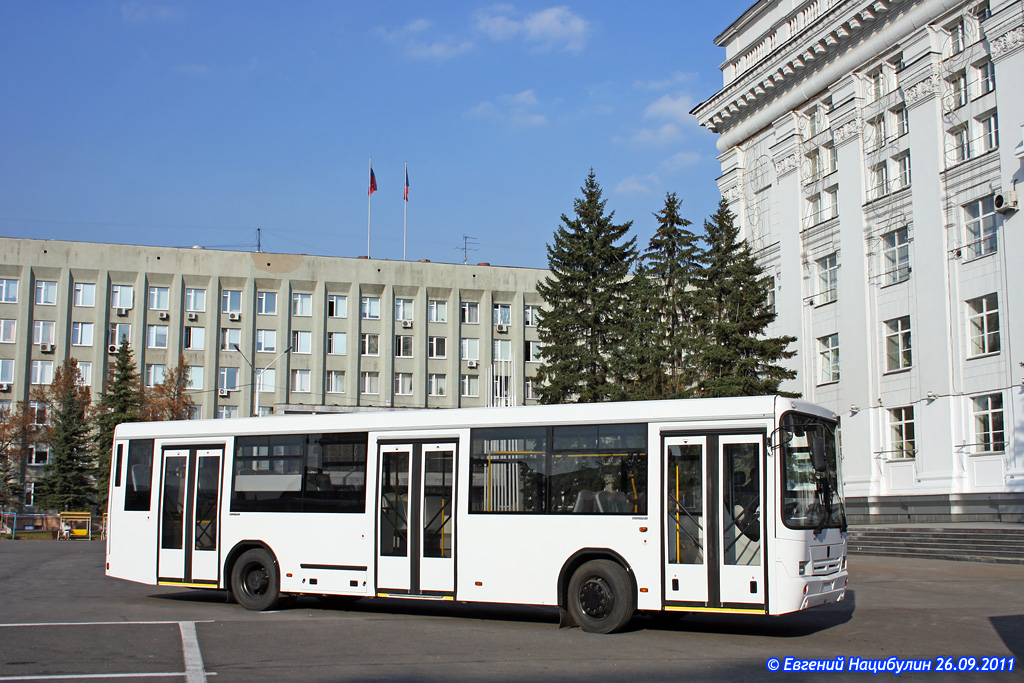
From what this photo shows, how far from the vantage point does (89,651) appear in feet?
34.6

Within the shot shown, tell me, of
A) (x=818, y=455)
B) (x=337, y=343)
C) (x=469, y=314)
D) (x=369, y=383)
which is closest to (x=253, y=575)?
(x=818, y=455)

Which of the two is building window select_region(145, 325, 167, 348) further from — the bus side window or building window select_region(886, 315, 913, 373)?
the bus side window

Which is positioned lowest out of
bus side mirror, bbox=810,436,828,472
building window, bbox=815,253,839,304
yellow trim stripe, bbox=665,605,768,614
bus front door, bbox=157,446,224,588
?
yellow trim stripe, bbox=665,605,768,614

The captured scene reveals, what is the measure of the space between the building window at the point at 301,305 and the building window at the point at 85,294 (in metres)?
12.8

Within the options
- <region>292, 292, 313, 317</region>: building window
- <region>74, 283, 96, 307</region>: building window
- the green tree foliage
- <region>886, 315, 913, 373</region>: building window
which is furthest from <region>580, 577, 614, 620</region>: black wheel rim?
<region>74, 283, 96, 307</region>: building window

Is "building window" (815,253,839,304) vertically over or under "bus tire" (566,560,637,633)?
over

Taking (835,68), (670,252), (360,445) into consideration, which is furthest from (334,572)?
(835,68)

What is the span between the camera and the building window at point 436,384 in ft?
225

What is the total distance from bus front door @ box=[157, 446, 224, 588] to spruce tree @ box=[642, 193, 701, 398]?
802 inches

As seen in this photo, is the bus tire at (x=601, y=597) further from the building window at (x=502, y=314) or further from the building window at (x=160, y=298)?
the building window at (x=160, y=298)

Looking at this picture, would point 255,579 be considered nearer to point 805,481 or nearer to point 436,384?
point 805,481

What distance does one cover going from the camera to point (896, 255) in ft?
118

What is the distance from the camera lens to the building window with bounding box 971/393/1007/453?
31.1 m

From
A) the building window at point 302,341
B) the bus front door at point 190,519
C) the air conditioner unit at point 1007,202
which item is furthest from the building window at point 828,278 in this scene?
the building window at point 302,341
